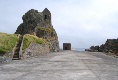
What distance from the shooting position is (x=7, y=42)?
2316 centimetres

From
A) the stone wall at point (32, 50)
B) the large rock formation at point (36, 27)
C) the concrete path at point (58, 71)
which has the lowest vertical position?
the concrete path at point (58, 71)

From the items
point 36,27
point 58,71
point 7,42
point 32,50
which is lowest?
point 58,71

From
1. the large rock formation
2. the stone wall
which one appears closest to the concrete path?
the stone wall

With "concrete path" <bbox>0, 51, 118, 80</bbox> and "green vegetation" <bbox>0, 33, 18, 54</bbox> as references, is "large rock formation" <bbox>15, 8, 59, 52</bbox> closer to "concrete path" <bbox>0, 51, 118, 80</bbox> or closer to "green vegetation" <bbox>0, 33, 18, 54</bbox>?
"green vegetation" <bbox>0, 33, 18, 54</bbox>

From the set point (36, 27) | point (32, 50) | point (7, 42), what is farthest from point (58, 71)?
point (36, 27)

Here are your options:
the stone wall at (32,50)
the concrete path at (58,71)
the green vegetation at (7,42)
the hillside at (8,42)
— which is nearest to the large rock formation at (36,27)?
the stone wall at (32,50)

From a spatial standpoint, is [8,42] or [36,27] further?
[36,27]

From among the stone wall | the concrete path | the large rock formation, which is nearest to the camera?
the concrete path

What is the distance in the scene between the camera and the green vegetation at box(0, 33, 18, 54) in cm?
2164

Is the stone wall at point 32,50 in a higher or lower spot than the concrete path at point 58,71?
higher

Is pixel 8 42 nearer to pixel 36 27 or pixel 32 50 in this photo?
pixel 32 50

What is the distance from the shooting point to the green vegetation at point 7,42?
71.0 ft

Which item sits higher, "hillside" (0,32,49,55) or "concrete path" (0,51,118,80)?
"hillside" (0,32,49,55)

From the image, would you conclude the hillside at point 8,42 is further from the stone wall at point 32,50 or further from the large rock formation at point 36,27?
the large rock formation at point 36,27
